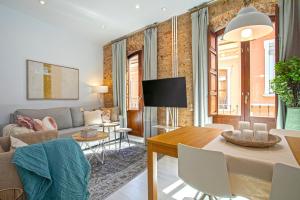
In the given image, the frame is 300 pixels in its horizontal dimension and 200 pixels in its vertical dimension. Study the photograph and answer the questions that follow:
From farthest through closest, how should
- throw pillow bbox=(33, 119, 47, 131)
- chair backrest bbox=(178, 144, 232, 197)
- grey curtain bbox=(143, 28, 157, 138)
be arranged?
grey curtain bbox=(143, 28, 157, 138) → throw pillow bbox=(33, 119, 47, 131) → chair backrest bbox=(178, 144, 232, 197)

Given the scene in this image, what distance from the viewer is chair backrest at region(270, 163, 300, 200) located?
0.90 m

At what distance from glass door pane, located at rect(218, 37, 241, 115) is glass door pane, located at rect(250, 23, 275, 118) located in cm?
25

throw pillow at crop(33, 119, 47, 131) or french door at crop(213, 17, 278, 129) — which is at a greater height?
french door at crop(213, 17, 278, 129)

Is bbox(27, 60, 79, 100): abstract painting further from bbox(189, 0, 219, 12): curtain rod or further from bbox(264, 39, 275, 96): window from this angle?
bbox(264, 39, 275, 96): window

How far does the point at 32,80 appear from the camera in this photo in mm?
3938

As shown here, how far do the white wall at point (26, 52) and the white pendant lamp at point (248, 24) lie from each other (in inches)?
164

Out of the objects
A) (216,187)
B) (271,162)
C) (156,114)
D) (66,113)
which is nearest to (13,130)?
(66,113)

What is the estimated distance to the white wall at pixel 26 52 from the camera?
352cm

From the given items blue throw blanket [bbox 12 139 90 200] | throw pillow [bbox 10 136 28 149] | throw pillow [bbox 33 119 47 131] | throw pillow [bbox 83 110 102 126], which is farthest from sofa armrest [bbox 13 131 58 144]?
throw pillow [bbox 83 110 102 126]

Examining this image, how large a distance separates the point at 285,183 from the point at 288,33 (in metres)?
2.59

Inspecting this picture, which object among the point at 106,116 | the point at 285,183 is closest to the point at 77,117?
the point at 106,116

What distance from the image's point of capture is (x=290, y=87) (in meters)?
2.34

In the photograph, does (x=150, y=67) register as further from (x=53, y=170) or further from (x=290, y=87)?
(x=53, y=170)

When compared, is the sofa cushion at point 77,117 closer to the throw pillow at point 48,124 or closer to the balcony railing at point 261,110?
the throw pillow at point 48,124
